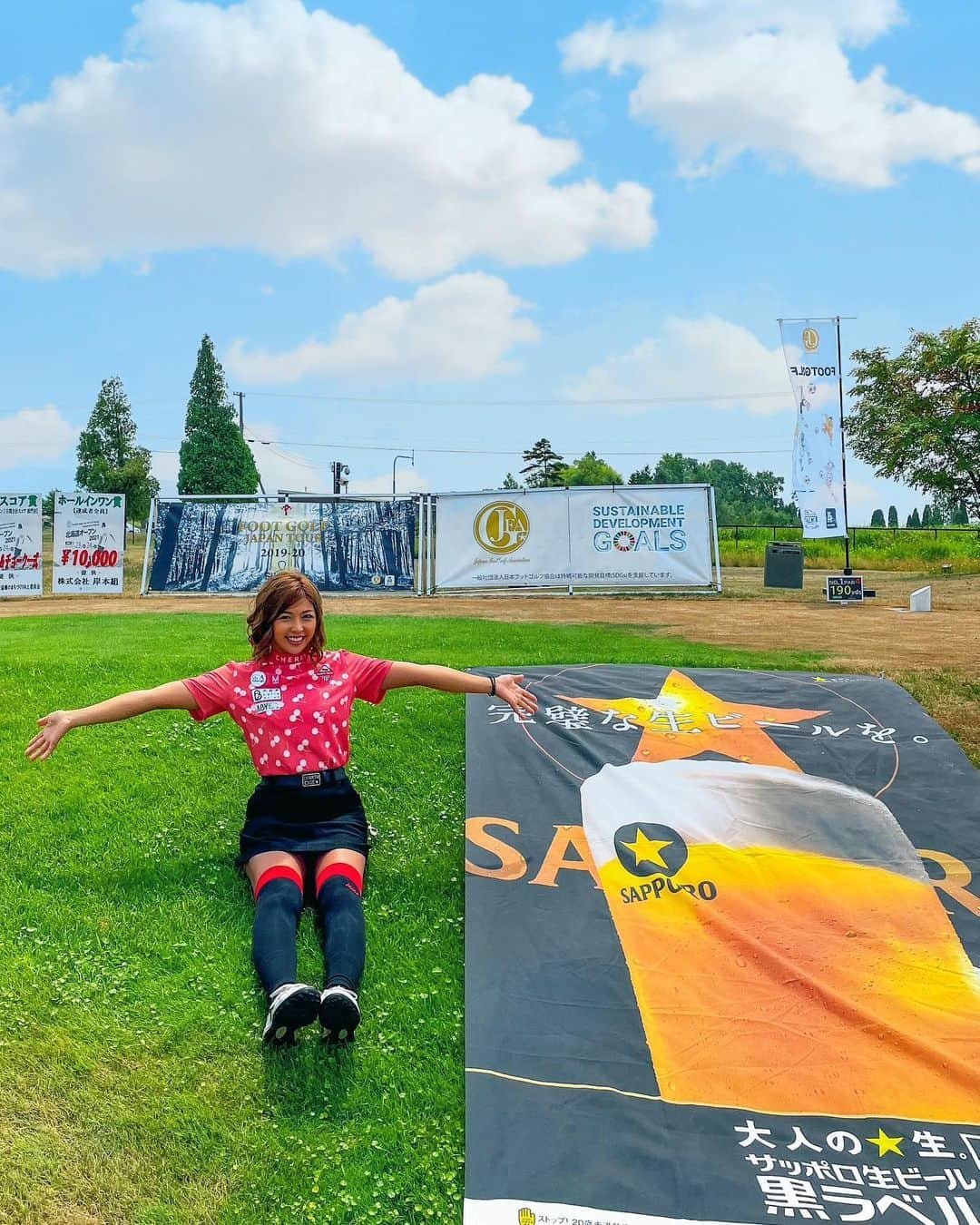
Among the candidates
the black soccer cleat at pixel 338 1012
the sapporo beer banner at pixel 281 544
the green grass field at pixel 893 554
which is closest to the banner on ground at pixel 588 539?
the sapporo beer banner at pixel 281 544

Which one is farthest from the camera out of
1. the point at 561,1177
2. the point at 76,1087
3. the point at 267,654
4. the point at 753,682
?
the point at 753,682

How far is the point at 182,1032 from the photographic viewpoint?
10.3 ft

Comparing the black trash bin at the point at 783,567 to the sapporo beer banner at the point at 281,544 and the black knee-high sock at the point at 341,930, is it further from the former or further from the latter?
the black knee-high sock at the point at 341,930

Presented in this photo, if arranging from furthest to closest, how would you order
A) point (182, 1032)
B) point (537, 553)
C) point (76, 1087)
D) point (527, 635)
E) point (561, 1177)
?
point (537, 553) → point (527, 635) → point (182, 1032) → point (76, 1087) → point (561, 1177)

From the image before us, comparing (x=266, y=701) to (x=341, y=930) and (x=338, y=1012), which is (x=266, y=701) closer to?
(x=341, y=930)

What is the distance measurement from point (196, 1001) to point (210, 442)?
53244mm

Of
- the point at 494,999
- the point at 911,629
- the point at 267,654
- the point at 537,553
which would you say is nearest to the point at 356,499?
the point at 537,553

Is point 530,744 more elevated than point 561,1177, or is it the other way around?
point 530,744

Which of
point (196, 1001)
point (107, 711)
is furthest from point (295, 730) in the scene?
point (196, 1001)

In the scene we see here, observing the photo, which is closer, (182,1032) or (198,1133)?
(198,1133)

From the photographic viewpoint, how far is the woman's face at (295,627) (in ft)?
12.8

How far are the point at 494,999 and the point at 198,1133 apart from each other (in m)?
1.08

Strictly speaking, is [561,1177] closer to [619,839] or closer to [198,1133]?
[198,1133]

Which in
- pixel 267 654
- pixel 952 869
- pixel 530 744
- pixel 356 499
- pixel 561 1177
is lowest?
pixel 561 1177
